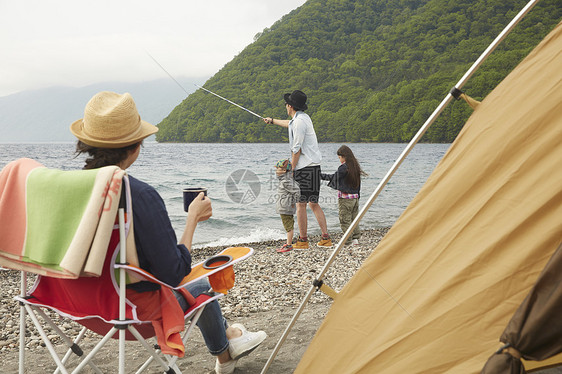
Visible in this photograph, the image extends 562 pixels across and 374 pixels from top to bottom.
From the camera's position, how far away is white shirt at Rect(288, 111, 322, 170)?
6.43 metres

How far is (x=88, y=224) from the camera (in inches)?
72.3

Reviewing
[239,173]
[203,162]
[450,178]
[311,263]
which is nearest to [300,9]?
[203,162]

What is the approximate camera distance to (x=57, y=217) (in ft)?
6.31

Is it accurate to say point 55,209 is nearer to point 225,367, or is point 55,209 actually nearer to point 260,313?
point 225,367

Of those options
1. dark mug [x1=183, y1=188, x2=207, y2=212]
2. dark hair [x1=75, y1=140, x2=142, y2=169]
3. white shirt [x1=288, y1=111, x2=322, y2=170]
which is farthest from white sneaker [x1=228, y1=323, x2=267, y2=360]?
white shirt [x1=288, y1=111, x2=322, y2=170]

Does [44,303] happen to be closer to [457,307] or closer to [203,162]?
[457,307]

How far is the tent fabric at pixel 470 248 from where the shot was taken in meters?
1.74

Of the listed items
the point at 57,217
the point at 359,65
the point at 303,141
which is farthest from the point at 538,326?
the point at 359,65

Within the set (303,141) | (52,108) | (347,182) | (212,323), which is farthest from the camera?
(52,108)

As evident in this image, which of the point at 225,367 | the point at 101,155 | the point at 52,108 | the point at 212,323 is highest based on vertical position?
the point at 101,155

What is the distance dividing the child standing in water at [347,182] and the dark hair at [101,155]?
502cm

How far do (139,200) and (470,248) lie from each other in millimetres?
1474

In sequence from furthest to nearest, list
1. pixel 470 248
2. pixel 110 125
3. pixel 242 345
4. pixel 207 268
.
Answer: pixel 242 345
pixel 207 268
pixel 110 125
pixel 470 248

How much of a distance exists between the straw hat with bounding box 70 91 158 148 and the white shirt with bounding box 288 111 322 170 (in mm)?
4309
